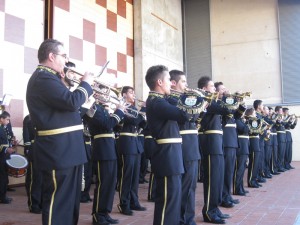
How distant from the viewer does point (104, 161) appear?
443 centimetres

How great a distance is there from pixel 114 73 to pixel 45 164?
23.6 ft

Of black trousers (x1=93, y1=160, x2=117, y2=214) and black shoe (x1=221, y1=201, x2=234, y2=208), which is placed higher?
black trousers (x1=93, y1=160, x2=117, y2=214)

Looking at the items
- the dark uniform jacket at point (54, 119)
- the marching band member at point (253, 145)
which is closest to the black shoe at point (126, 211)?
the dark uniform jacket at point (54, 119)

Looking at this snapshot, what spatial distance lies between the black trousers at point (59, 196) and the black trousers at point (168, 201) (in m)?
0.80

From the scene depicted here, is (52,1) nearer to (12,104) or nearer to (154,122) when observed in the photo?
(12,104)

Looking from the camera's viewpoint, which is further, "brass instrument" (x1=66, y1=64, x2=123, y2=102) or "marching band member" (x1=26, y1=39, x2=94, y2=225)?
"brass instrument" (x1=66, y1=64, x2=123, y2=102)

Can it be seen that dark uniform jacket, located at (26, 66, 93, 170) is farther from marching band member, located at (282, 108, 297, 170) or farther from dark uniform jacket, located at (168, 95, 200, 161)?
marching band member, located at (282, 108, 297, 170)

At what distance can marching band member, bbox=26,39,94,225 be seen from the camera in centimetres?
287

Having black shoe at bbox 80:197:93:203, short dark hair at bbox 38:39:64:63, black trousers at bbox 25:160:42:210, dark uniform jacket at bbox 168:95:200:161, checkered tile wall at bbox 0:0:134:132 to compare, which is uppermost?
checkered tile wall at bbox 0:0:134:132

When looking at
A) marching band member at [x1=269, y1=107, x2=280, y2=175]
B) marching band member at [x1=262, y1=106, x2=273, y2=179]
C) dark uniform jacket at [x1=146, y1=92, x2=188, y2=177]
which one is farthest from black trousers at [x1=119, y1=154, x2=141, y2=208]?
marching band member at [x1=269, y1=107, x2=280, y2=175]

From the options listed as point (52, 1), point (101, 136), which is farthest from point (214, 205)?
point (52, 1)

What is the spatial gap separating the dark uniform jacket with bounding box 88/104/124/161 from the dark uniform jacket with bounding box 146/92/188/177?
844 mm

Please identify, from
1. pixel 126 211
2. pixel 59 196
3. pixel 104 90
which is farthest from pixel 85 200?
pixel 59 196

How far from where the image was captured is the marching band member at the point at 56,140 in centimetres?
287
